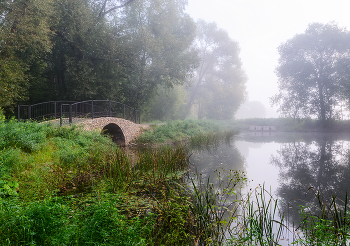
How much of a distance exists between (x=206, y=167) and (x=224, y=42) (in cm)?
3520

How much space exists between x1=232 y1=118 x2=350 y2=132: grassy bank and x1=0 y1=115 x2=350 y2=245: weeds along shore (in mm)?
24424

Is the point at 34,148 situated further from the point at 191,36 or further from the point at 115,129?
the point at 191,36

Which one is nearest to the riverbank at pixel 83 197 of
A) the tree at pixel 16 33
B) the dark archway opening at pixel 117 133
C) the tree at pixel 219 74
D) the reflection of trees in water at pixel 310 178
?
the reflection of trees in water at pixel 310 178

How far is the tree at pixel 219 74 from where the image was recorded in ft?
123

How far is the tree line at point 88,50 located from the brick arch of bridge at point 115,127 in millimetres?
3777

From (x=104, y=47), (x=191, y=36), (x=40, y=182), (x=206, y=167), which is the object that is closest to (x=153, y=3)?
(x=191, y=36)

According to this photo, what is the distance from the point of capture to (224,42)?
3784 cm

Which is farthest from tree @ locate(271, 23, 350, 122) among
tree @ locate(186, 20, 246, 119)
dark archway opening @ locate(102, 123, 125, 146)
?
dark archway opening @ locate(102, 123, 125, 146)

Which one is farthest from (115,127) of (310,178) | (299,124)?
(299,124)

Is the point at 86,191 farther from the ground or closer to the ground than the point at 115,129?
closer to the ground

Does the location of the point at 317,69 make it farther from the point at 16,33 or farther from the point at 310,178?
the point at 16,33

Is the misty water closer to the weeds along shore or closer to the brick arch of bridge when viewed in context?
the weeds along shore

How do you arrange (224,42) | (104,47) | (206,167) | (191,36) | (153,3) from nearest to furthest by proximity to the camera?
(206,167) < (104,47) < (153,3) < (191,36) < (224,42)

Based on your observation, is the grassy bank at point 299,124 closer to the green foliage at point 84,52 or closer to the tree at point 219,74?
the tree at point 219,74
